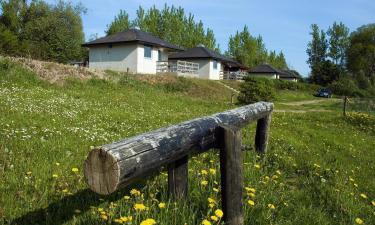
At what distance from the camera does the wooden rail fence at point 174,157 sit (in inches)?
102

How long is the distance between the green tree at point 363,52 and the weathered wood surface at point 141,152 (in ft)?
313

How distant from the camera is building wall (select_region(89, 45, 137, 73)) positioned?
131 feet

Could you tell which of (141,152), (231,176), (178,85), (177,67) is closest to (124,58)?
(177,67)

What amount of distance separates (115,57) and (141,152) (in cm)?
3988

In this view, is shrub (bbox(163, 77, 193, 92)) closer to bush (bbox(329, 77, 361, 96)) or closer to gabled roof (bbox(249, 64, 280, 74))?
bush (bbox(329, 77, 361, 96))

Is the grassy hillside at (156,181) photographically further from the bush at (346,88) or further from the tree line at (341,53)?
the tree line at (341,53)

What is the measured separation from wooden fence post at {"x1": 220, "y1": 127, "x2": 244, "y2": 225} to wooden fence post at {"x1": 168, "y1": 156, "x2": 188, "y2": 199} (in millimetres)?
520

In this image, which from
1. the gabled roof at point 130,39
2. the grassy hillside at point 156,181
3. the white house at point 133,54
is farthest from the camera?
the white house at point 133,54

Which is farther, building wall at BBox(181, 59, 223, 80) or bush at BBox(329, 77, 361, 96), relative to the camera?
bush at BBox(329, 77, 361, 96)

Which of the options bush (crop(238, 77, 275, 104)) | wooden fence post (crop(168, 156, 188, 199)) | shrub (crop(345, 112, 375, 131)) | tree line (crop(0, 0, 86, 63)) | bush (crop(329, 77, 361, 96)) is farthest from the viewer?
bush (crop(329, 77, 361, 96))

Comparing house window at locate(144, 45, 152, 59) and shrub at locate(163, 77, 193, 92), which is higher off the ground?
house window at locate(144, 45, 152, 59)

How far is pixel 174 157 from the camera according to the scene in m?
3.34

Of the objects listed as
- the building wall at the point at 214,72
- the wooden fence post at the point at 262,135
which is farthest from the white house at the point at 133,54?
the wooden fence post at the point at 262,135

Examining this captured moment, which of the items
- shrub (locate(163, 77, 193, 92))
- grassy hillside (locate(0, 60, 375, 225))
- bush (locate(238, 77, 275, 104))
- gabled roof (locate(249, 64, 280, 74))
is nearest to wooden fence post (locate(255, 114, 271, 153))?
grassy hillside (locate(0, 60, 375, 225))
